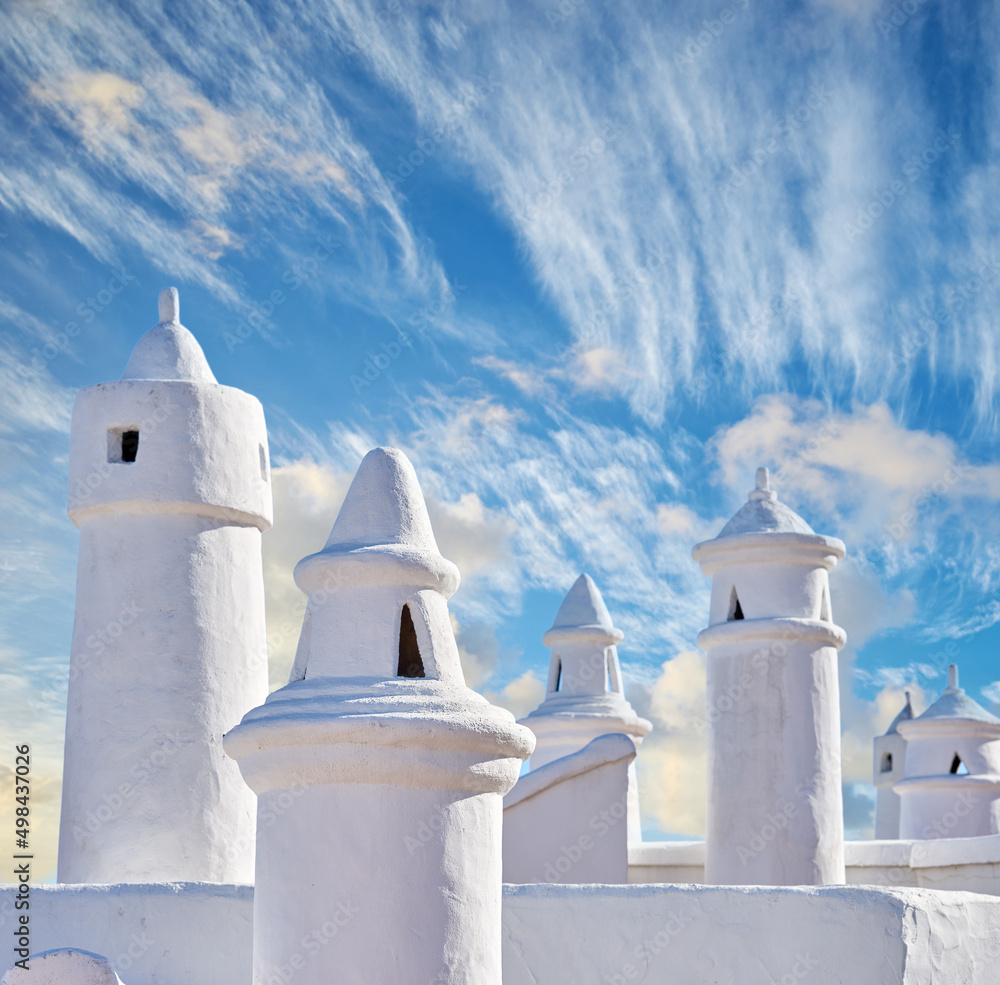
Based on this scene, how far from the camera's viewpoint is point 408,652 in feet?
21.9

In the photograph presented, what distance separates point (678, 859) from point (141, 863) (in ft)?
20.4

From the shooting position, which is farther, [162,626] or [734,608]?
[734,608]

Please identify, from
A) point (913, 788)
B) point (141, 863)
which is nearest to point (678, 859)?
point (913, 788)

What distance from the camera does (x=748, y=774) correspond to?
445 inches

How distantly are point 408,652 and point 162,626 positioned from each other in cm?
382

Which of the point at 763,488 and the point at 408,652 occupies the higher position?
the point at 763,488

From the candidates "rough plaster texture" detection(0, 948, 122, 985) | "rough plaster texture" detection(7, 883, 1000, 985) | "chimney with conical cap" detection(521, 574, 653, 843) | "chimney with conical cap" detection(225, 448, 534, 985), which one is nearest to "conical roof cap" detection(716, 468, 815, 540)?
"rough plaster texture" detection(7, 883, 1000, 985)

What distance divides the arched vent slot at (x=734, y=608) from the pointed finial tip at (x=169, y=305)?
17.7 feet

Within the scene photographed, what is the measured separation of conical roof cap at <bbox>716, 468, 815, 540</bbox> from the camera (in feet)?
38.6

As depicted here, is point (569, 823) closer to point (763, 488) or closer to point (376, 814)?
point (763, 488)

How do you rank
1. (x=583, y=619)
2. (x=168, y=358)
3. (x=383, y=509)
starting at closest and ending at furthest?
(x=383, y=509)
(x=168, y=358)
(x=583, y=619)

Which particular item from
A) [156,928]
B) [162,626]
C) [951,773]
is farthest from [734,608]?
[951,773]

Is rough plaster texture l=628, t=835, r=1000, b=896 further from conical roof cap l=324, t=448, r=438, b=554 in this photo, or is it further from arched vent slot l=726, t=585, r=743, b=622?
conical roof cap l=324, t=448, r=438, b=554

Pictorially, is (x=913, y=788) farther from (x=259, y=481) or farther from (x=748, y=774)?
(x=259, y=481)
